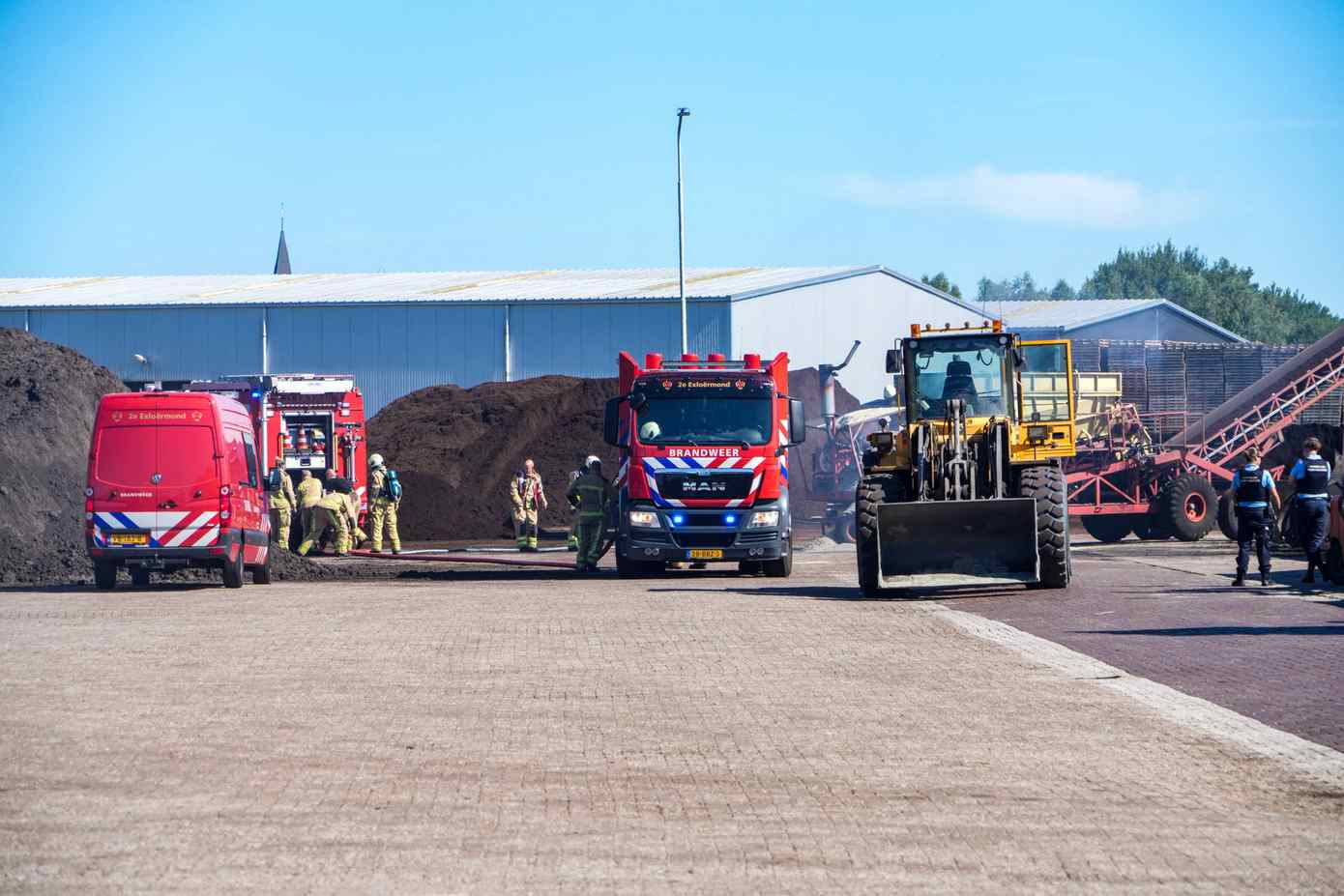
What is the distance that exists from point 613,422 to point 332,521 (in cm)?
864

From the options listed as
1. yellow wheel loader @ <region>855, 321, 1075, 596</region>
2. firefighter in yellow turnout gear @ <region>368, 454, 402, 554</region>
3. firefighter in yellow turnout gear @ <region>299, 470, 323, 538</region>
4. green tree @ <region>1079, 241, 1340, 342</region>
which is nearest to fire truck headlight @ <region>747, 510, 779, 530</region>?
yellow wheel loader @ <region>855, 321, 1075, 596</region>

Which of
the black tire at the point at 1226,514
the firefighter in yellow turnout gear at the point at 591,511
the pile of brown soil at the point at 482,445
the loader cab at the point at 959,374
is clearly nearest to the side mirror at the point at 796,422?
the loader cab at the point at 959,374

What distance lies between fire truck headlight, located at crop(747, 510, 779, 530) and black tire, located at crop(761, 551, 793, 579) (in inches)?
29.6

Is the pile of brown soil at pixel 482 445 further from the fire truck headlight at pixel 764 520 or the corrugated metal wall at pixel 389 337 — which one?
the fire truck headlight at pixel 764 520

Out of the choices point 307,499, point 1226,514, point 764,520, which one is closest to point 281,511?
point 307,499

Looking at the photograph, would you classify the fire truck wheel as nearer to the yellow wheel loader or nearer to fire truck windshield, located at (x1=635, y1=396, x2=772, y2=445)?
fire truck windshield, located at (x1=635, y1=396, x2=772, y2=445)

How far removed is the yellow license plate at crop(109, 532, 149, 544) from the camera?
864 inches

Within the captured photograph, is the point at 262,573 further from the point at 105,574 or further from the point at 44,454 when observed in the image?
the point at 44,454

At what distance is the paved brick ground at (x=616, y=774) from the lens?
6.81 meters

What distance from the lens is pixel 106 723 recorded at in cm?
1051

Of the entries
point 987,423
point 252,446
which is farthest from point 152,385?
point 987,423

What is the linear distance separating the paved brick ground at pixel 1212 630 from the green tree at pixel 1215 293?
93.3m

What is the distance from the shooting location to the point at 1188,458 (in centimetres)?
3228

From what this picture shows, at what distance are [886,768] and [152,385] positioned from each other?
2047 cm
